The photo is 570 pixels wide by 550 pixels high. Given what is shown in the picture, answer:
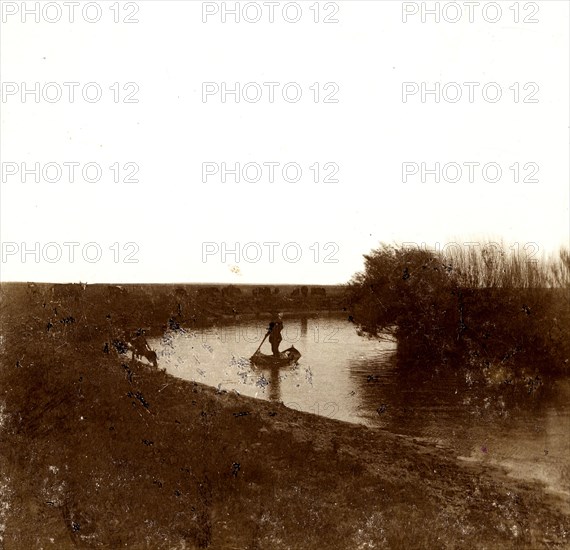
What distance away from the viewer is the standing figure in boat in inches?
A: 171

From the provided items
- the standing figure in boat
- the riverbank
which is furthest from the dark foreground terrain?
the standing figure in boat

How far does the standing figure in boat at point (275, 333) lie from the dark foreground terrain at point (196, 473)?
1.74 feet

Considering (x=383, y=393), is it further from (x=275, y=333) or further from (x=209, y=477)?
(x=209, y=477)

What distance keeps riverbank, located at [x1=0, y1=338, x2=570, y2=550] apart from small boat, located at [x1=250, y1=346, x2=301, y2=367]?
389 mm

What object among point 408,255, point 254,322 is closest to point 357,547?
point 254,322

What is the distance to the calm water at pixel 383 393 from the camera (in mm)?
4371

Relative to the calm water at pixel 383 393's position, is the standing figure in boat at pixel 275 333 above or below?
above

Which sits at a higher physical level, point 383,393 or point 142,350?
point 142,350

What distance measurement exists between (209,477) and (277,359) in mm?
1244

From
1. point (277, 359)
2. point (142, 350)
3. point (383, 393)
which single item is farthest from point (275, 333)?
point (142, 350)

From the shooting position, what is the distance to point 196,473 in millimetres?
4289

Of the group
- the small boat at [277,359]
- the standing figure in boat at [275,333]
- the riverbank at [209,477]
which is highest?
the standing figure in boat at [275,333]

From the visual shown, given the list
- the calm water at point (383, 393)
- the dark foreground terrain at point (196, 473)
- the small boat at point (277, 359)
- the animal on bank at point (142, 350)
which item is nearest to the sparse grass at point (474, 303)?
the calm water at point (383, 393)

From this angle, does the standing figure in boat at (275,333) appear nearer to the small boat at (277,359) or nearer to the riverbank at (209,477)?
the small boat at (277,359)
